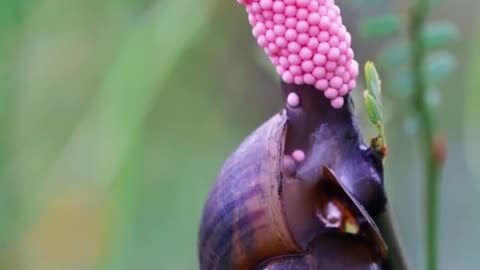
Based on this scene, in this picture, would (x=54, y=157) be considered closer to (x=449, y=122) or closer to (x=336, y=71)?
(x=449, y=122)

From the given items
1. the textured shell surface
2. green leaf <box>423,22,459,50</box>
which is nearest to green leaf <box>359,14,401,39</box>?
green leaf <box>423,22,459,50</box>

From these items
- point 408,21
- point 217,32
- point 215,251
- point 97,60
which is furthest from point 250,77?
point 215,251

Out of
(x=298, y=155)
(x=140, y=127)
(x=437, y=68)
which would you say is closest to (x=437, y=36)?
(x=437, y=68)

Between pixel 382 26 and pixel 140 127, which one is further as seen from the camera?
pixel 140 127

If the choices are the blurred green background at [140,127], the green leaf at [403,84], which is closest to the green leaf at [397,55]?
the green leaf at [403,84]

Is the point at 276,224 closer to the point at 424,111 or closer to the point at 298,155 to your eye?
the point at 298,155

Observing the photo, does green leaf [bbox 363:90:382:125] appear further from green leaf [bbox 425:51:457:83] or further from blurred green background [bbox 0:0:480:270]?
blurred green background [bbox 0:0:480:270]

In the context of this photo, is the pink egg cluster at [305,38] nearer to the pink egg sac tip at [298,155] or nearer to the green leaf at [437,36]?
the pink egg sac tip at [298,155]
